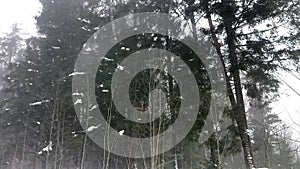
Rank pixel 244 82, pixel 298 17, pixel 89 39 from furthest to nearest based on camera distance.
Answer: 1. pixel 89 39
2. pixel 244 82
3. pixel 298 17

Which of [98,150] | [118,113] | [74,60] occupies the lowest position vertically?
[98,150]

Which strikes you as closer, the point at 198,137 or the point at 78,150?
the point at 198,137

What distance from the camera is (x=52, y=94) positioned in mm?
11641

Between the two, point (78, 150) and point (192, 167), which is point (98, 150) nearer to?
point (78, 150)

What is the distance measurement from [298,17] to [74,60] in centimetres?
742

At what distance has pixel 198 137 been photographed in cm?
1013

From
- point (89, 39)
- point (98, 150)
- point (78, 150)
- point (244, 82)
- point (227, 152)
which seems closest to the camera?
point (227, 152)

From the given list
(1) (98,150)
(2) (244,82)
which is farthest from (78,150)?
(2) (244,82)

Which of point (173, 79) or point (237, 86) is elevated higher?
point (173, 79)

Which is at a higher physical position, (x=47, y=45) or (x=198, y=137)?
(x=47, y=45)

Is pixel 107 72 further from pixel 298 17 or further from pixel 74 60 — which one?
pixel 298 17

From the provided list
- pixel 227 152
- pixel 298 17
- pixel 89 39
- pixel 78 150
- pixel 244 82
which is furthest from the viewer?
pixel 78 150

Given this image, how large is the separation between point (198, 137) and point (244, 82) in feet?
8.26

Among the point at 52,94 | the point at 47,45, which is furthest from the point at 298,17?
the point at 47,45
